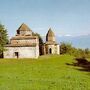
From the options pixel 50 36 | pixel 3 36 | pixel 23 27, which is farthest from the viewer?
pixel 50 36

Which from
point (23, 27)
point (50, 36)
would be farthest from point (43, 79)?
point (50, 36)

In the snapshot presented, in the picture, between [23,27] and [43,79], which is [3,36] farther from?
[43,79]

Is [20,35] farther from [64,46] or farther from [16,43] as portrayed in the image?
[64,46]

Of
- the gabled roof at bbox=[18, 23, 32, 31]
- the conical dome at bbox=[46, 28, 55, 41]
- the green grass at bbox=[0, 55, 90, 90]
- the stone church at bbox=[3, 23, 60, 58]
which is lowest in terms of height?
the green grass at bbox=[0, 55, 90, 90]

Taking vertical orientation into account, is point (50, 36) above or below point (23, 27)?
below

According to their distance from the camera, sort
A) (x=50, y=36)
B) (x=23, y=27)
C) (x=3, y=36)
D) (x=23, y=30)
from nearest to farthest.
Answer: (x=3, y=36) < (x=23, y=30) < (x=23, y=27) < (x=50, y=36)

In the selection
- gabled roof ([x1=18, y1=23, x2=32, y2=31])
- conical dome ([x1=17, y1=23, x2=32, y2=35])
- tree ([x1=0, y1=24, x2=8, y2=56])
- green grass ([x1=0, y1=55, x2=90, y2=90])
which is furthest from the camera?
gabled roof ([x1=18, y1=23, x2=32, y2=31])

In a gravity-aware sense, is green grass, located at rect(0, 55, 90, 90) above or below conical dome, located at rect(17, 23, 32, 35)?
below

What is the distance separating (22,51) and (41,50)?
20.2 meters

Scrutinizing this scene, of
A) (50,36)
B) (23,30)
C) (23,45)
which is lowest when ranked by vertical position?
(23,45)

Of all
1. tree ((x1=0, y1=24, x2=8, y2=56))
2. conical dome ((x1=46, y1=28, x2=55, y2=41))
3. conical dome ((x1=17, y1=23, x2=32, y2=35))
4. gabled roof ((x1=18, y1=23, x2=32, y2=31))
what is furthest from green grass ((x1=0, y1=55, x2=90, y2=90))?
conical dome ((x1=46, y1=28, x2=55, y2=41))

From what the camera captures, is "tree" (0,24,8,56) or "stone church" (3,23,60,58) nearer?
"tree" (0,24,8,56)

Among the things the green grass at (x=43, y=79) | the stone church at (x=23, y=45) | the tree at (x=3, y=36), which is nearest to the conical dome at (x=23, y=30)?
the stone church at (x=23, y=45)

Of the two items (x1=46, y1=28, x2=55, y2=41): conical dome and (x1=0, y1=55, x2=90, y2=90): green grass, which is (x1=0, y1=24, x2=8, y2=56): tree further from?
(x1=0, y1=55, x2=90, y2=90): green grass
